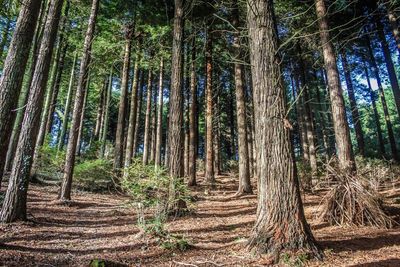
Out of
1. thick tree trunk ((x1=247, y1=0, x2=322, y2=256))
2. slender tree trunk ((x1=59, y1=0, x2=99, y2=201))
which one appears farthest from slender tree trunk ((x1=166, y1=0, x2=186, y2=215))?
slender tree trunk ((x1=59, y1=0, x2=99, y2=201))

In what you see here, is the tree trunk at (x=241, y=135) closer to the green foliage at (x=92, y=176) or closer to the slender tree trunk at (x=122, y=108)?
the slender tree trunk at (x=122, y=108)

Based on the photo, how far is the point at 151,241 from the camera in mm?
4637

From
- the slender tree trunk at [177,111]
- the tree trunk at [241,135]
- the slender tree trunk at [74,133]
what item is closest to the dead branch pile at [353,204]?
the slender tree trunk at [177,111]

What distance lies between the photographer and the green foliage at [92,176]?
1085 cm

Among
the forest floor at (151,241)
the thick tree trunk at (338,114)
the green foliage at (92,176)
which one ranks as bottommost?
the forest floor at (151,241)

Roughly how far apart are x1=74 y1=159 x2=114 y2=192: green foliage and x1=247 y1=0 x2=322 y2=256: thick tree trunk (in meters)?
8.46

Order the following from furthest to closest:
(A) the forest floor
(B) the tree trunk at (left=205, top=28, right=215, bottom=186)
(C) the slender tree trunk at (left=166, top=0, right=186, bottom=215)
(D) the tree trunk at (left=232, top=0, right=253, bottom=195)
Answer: (B) the tree trunk at (left=205, top=28, right=215, bottom=186) < (D) the tree trunk at (left=232, top=0, right=253, bottom=195) < (C) the slender tree trunk at (left=166, top=0, right=186, bottom=215) < (A) the forest floor

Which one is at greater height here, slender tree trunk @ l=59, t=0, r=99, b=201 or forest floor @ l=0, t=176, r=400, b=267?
slender tree trunk @ l=59, t=0, r=99, b=201

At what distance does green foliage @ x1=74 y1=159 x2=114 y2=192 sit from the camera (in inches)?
427

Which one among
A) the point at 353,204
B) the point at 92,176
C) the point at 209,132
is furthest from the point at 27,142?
the point at 209,132

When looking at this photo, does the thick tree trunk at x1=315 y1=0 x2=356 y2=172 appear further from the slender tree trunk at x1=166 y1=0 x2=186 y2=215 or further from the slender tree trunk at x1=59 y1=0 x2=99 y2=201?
the slender tree trunk at x1=59 y1=0 x2=99 y2=201

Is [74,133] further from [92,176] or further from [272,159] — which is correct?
[272,159]

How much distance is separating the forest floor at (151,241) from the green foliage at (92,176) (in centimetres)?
358

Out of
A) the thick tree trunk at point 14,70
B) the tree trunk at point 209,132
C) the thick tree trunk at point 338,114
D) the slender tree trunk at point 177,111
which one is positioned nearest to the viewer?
the thick tree trunk at point 14,70
